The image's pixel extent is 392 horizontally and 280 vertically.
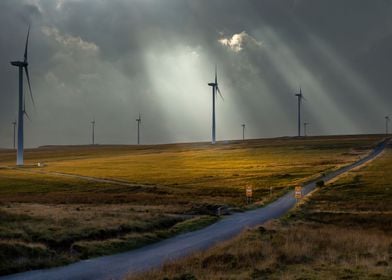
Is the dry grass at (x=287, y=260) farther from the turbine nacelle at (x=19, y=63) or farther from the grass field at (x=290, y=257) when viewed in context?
the turbine nacelle at (x=19, y=63)

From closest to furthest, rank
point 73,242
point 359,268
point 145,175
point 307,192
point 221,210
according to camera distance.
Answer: point 359,268
point 73,242
point 221,210
point 307,192
point 145,175

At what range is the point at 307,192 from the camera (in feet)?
224

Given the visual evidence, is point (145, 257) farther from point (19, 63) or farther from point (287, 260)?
point (19, 63)

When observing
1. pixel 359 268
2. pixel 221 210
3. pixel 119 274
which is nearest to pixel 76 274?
pixel 119 274

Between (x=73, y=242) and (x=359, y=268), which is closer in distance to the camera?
(x=359, y=268)

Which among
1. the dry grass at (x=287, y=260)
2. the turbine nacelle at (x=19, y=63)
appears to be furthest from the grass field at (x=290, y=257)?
the turbine nacelle at (x=19, y=63)

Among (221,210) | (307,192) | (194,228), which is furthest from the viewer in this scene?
(307,192)

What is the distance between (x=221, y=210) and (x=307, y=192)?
72.2ft

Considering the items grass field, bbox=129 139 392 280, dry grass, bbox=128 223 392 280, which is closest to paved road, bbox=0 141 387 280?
grass field, bbox=129 139 392 280

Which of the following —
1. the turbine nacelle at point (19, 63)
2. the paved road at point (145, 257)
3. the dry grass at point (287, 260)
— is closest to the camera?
the dry grass at point (287, 260)

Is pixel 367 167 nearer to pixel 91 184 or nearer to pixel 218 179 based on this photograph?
pixel 218 179

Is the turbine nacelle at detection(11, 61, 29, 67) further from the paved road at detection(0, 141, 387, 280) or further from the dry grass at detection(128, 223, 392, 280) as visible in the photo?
the dry grass at detection(128, 223, 392, 280)

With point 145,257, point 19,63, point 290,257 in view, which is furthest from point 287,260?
point 19,63

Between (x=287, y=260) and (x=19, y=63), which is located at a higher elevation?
(x=19, y=63)
